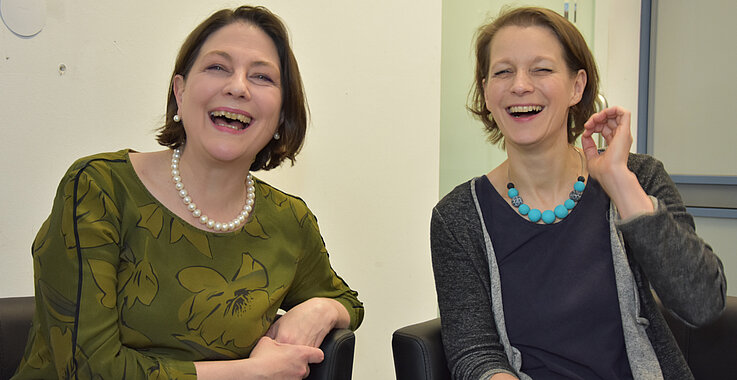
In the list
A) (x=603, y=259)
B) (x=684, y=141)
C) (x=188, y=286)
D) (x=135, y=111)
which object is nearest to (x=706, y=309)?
(x=603, y=259)

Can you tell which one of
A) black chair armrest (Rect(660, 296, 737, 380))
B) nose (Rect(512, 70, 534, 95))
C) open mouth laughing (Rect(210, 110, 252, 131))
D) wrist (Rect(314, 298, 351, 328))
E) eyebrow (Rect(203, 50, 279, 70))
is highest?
eyebrow (Rect(203, 50, 279, 70))

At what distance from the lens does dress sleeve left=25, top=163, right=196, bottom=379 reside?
3.71 feet

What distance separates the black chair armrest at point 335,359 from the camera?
1.37 meters

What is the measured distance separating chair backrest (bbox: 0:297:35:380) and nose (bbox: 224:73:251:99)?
673mm

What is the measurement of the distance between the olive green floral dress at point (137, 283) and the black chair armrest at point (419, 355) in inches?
11.7

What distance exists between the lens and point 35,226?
172 cm

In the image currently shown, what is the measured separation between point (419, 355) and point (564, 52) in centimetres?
81

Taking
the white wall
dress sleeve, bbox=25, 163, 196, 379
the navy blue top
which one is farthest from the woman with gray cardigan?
the white wall

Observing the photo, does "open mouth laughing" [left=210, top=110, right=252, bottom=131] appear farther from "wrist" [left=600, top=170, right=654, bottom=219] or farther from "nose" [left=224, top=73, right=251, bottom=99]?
"wrist" [left=600, top=170, right=654, bottom=219]

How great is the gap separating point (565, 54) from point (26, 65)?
1.40 metres

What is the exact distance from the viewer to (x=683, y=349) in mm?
1631

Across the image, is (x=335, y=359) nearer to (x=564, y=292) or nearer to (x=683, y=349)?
(x=564, y=292)

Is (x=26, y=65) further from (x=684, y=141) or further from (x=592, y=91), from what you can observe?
(x=684, y=141)

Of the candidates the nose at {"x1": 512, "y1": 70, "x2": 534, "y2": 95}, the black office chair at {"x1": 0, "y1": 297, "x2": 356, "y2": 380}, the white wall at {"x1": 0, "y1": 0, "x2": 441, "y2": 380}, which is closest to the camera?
the black office chair at {"x1": 0, "y1": 297, "x2": 356, "y2": 380}
